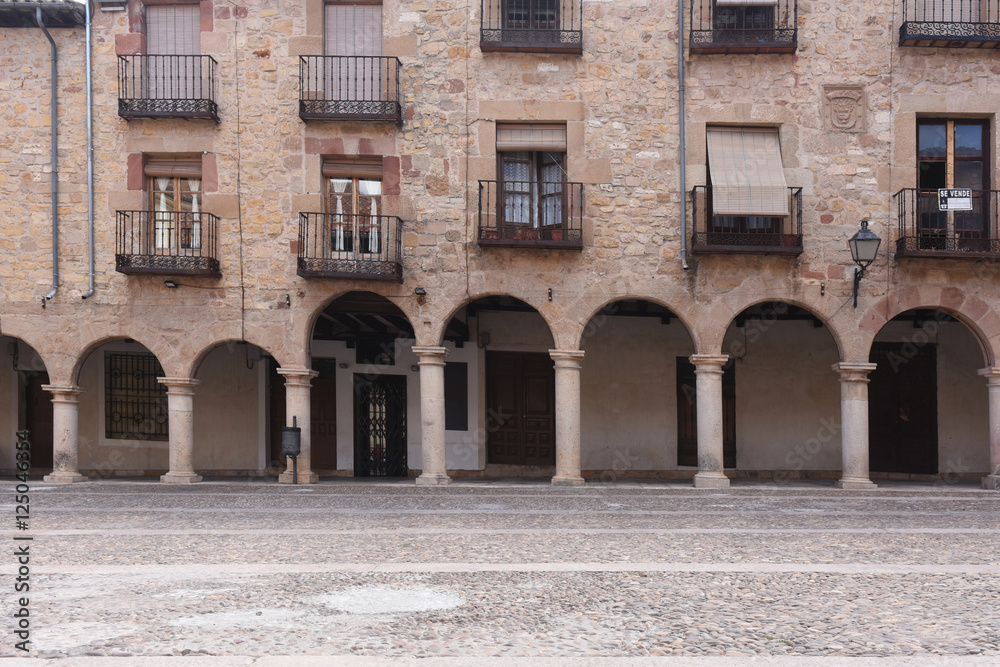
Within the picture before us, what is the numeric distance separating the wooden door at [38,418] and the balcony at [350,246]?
21.7 feet

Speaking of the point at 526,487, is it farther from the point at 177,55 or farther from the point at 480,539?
the point at 177,55

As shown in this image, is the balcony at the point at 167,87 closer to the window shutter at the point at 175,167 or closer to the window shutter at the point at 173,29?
the window shutter at the point at 173,29

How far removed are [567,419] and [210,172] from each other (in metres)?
6.83

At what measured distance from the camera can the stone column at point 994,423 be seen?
13742mm

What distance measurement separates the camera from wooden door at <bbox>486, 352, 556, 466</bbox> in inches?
658

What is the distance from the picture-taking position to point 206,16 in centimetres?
1449

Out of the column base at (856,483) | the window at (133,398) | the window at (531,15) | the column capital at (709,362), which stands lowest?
the column base at (856,483)

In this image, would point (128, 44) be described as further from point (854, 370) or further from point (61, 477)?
point (854, 370)

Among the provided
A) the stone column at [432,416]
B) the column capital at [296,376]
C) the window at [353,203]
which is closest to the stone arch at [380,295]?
the column capital at [296,376]

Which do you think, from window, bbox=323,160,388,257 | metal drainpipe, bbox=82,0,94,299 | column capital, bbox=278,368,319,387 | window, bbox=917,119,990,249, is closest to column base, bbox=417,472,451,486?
column capital, bbox=278,368,319,387

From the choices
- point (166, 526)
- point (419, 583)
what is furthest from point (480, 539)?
point (166, 526)

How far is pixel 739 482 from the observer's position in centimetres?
1528

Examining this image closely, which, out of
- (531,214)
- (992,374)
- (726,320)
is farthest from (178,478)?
(992,374)

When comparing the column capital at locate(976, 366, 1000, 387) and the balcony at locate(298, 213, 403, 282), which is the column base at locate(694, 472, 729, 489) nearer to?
the column capital at locate(976, 366, 1000, 387)
